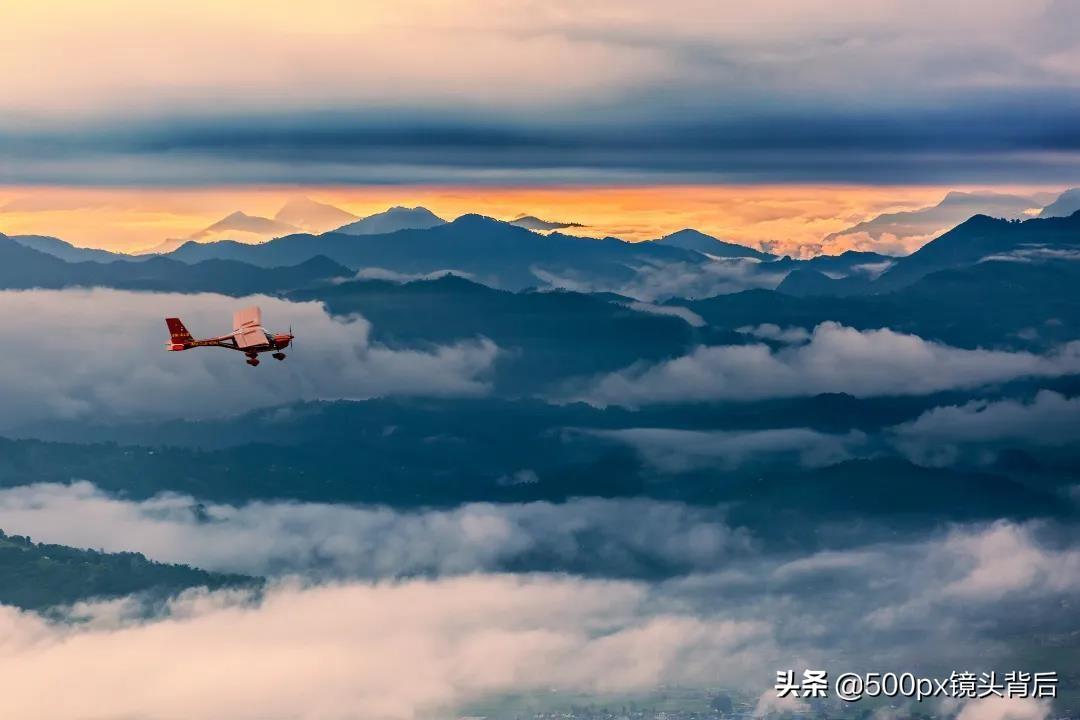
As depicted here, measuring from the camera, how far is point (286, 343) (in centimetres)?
19775
